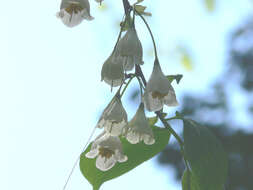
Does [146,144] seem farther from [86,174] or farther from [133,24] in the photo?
[133,24]

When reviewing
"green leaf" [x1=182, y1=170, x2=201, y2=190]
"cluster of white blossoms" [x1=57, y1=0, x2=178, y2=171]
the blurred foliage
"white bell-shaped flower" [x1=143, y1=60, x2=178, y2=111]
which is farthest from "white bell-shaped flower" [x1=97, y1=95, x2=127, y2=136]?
the blurred foliage

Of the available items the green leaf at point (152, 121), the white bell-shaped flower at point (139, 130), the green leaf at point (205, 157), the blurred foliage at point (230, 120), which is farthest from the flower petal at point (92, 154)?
the blurred foliage at point (230, 120)

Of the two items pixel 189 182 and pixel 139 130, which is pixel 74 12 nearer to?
pixel 139 130

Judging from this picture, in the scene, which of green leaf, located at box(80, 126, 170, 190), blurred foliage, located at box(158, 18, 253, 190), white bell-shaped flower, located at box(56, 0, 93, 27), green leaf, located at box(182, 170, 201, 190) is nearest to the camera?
green leaf, located at box(182, 170, 201, 190)

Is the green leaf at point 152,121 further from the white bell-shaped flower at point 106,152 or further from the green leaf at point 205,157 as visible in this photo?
the green leaf at point 205,157

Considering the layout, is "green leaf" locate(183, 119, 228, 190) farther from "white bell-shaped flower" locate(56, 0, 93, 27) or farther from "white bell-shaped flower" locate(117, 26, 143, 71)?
"white bell-shaped flower" locate(56, 0, 93, 27)

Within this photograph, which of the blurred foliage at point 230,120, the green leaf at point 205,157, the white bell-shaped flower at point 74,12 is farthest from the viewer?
the blurred foliage at point 230,120
